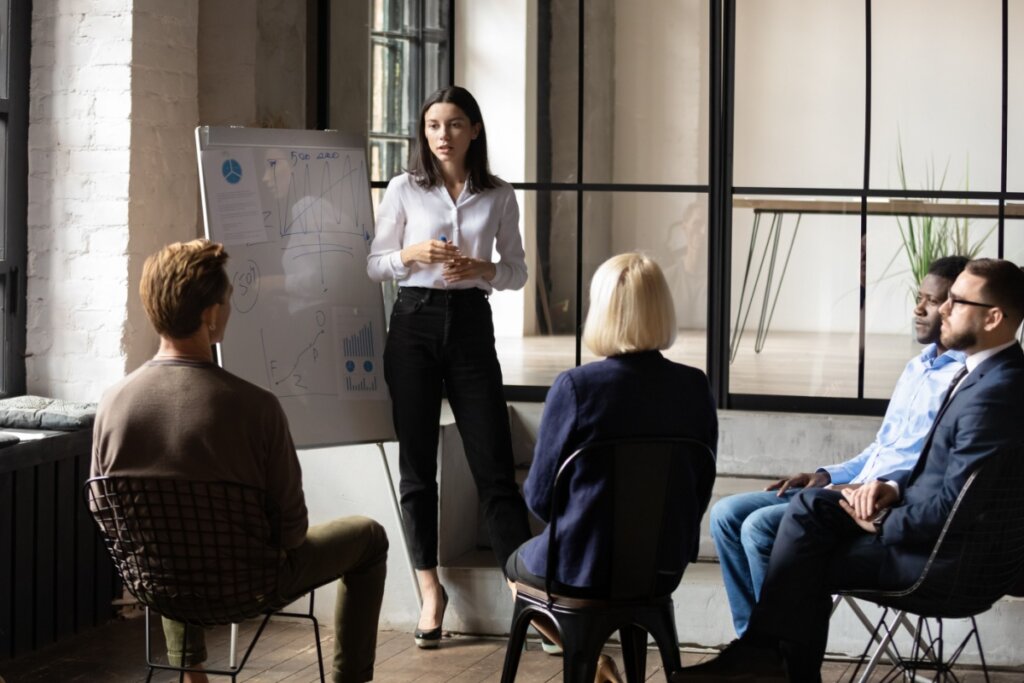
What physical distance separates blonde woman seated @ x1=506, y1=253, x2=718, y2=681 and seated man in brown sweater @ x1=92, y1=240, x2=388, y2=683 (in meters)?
0.59

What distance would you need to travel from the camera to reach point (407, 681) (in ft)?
13.0

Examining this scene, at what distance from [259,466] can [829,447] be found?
2.63m

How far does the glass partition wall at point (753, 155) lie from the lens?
16.5 feet

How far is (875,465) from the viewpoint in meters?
3.73

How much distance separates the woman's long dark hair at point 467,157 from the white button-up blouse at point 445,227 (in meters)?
0.03

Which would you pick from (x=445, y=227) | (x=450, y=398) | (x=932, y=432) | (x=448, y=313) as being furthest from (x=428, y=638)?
(x=932, y=432)

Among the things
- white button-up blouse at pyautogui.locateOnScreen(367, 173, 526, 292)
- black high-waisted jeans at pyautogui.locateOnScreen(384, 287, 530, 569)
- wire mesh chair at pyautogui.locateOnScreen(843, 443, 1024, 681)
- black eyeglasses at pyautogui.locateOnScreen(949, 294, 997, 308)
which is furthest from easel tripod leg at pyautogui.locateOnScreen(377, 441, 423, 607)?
black eyeglasses at pyautogui.locateOnScreen(949, 294, 997, 308)

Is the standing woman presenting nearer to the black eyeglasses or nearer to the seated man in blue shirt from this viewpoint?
the seated man in blue shirt

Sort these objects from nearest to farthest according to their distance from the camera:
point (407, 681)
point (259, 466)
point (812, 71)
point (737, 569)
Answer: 1. point (259, 466)
2. point (737, 569)
3. point (407, 681)
4. point (812, 71)

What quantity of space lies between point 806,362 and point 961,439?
213 centimetres

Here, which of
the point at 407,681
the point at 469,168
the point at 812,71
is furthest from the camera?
the point at 812,71

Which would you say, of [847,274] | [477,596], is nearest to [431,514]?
[477,596]

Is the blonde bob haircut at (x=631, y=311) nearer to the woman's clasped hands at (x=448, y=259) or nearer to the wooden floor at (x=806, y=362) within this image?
the woman's clasped hands at (x=448, y=259)

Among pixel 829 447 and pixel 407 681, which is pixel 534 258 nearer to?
pixel 829 447
